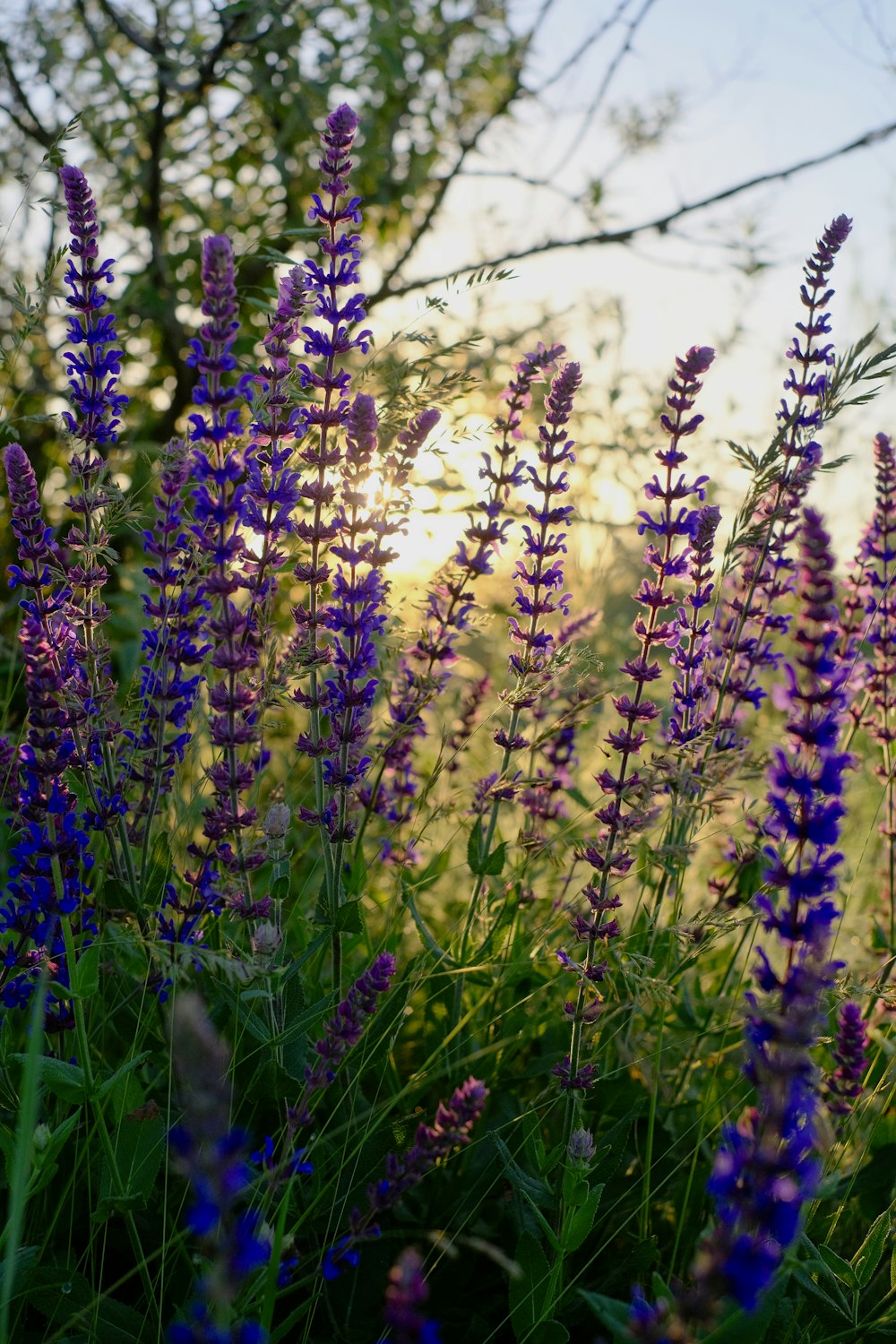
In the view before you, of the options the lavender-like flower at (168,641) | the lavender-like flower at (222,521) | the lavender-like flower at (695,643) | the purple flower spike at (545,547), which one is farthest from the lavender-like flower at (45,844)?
the lavender-like flower at (695,643)

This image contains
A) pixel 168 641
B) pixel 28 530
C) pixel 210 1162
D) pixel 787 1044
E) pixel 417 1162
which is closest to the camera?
pixel 210 1162

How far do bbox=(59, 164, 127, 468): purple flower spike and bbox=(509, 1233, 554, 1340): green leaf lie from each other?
1.92m

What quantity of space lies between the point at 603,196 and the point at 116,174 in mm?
2453

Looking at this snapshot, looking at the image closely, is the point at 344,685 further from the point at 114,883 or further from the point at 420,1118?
the point at 420,1118

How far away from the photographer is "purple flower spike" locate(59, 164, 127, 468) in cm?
226

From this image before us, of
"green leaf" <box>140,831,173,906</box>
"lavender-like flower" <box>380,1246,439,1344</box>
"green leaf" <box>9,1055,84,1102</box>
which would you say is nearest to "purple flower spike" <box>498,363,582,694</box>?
"green leaf" <box>140,831,173,906</box>

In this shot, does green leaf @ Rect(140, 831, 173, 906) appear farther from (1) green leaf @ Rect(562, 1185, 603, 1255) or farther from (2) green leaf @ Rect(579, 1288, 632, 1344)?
(2) green leaf @ Rect(579, 1288, 632, 1344)

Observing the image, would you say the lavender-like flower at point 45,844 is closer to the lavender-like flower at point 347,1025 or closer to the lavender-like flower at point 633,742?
the lavender-like flower at point 347,1025

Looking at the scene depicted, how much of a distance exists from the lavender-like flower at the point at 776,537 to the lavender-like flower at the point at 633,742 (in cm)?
19

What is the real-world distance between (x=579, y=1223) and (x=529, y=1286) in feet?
0.52

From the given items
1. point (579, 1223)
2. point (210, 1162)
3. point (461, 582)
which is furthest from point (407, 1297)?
point (461, 582)

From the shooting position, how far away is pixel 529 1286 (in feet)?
6.38

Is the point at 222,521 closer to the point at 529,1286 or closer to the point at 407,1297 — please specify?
the point at 407,1297

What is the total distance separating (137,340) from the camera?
5.42 meters
